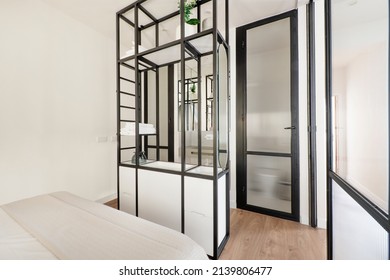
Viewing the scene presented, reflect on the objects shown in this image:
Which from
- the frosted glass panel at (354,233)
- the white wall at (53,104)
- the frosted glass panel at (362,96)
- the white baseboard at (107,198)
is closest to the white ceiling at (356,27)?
the frosted glass panel at (362,96)

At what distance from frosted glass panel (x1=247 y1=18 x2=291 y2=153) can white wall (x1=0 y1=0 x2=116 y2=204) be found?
201cm

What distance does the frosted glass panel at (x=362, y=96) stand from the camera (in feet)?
2.34

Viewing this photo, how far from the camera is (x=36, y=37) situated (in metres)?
1.93

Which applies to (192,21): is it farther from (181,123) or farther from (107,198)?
(107,198)

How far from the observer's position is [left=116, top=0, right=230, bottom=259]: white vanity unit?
147 centimetres

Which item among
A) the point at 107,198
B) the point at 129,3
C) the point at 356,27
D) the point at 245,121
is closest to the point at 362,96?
the point at 356,27

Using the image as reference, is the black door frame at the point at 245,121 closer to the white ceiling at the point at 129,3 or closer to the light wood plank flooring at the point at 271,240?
the white ceiling at the point at 129,3

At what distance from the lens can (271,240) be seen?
1.72 m

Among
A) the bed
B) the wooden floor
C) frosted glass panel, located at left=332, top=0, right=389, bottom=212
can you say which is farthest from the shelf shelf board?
the wooden floor

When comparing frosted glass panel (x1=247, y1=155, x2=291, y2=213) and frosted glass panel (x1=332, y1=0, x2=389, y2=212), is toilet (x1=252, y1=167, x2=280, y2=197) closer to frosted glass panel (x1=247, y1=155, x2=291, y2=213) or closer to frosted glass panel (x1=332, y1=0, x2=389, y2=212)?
frosted glass panel (x1=247, y1=155, x2=291, y2=213)

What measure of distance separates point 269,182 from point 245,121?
825 mm

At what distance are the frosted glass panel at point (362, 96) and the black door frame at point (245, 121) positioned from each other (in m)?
0.92

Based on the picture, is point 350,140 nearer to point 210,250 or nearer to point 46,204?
point 210,250
